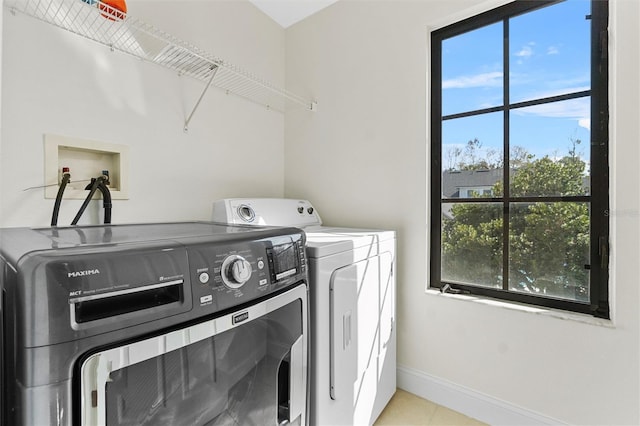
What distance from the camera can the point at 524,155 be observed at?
161 cm

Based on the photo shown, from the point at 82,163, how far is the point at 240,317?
3.75 feet

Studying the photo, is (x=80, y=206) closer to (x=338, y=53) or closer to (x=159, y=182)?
(x=159, y=182)

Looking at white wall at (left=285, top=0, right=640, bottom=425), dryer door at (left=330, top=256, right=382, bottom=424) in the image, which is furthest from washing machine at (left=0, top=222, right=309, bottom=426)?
white wall at (left=285, top=0, right=640, bottom=425)

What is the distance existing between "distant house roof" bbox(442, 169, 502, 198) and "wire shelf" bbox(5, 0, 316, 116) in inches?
54.4

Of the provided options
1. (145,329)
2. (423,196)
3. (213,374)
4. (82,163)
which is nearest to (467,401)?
(423,196)

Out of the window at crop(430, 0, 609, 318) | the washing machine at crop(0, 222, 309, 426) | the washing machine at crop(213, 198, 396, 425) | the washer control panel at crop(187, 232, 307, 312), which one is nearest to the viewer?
the washing machine at crop(0, 222, 309, 426)

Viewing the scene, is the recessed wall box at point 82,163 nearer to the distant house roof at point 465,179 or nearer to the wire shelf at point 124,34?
the wire shelf at point 124,34

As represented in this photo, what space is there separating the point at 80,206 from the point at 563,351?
2.32 m

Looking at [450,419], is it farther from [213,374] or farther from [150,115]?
[150,115]

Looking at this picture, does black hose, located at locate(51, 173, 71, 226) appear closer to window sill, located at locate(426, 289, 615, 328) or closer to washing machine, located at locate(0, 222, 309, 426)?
washing machine, located at locate(0, 222, 309, 426)

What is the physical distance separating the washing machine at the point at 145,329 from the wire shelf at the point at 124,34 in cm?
100

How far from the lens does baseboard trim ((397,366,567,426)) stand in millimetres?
1548

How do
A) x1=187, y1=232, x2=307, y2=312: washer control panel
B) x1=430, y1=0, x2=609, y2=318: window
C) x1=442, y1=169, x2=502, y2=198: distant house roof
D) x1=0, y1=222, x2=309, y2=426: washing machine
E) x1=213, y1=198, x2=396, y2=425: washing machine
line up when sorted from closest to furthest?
x1=0, y1=222, x2=309, y2=426: washing machine, x1=187, y1=232, x2=307, y2=312: washer control panel, x1=213, y1=198, x2=396, y2=425: washing machine, x1=430, y1=0, x2=609, y2=318: window, x1=442, y1=169, x2=502, y2=198: distant house roof

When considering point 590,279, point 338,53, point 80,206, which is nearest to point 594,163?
point 590,279
